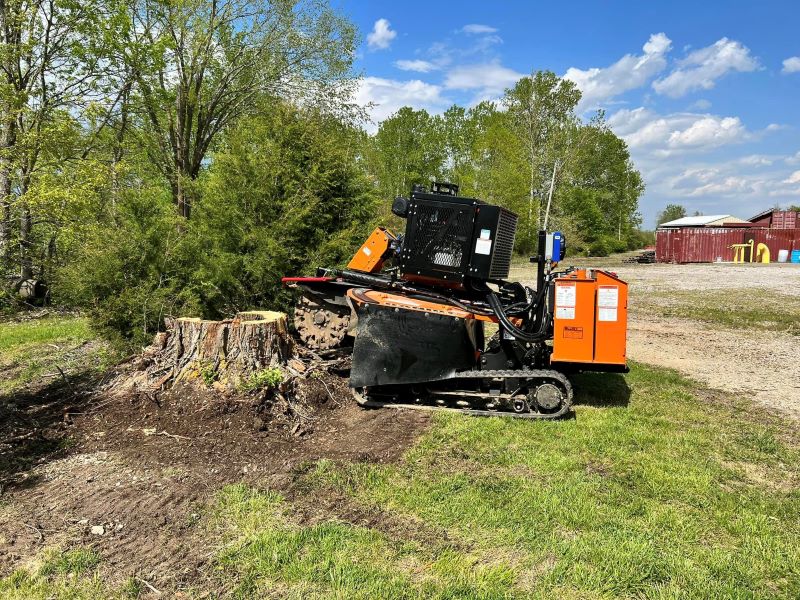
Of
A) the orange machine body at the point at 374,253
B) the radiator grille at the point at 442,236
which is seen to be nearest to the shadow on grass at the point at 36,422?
the orange machine body at the point at 374,253

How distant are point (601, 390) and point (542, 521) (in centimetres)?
368

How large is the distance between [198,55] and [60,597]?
18982 mm

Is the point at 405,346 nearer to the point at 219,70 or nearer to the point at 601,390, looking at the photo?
the point at 601,390

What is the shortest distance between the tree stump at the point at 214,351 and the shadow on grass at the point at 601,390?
376cm

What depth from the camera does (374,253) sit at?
677cm

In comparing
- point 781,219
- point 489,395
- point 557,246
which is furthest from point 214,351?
point 781,219

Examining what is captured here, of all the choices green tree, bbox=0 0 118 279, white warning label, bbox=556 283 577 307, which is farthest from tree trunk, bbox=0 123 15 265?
white warning label, bbox=556 283 577 307

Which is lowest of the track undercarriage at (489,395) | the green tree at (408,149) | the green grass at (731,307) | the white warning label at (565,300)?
the track undercarriage at (489,395)

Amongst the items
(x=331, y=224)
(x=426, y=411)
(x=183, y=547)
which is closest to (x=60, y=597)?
(x=183, y=547)

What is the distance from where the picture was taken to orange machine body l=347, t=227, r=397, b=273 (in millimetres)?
6715

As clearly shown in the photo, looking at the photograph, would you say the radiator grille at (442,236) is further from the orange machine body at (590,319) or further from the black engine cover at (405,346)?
the orange machine body at (590,319)

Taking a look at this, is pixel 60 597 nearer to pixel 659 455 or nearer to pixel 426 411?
pixel 426 411

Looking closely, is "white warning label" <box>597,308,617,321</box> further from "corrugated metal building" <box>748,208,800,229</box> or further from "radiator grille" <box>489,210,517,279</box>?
"corrugated metal building" <box>748,208,800,229</box>

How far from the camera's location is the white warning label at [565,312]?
5.65m
